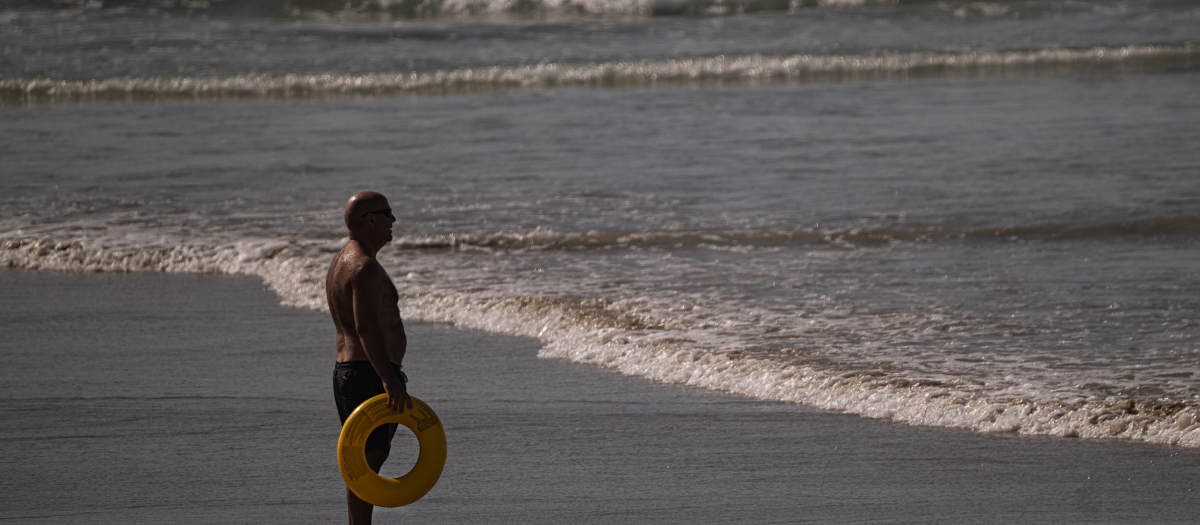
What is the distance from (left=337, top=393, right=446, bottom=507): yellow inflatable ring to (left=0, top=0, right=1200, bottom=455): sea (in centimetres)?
224

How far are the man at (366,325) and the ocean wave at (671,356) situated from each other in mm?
2284

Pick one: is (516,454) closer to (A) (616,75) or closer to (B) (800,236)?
(B) (800,236)

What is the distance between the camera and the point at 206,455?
185 inches

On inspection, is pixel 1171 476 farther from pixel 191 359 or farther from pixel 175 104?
pixel 175 104

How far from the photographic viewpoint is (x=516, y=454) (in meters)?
4.70

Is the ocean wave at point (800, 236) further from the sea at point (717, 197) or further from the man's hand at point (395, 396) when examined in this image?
the man's hand at point (395, 396)

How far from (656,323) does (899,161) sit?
6296 mm

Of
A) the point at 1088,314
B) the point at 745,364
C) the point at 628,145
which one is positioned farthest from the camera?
the point at 628,145

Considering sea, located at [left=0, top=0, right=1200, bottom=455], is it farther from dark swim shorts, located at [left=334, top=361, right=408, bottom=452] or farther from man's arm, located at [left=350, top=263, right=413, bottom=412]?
man's arm, located at [left=350, top=263, right=413, bottom=412]

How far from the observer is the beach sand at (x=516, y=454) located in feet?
13.5

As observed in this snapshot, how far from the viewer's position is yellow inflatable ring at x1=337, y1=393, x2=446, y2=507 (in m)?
3.49

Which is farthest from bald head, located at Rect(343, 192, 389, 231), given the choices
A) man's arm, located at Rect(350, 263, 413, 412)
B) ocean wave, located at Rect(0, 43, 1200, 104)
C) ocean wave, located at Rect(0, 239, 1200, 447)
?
ocean wave, located at Rect(0, 43, 1200, 104)

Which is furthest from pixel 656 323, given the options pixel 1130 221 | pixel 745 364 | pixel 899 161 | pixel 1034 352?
pixel 899 161

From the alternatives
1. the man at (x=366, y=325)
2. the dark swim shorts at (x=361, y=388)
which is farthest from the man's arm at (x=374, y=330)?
the dark swim shorts at (x=361, y=388)
